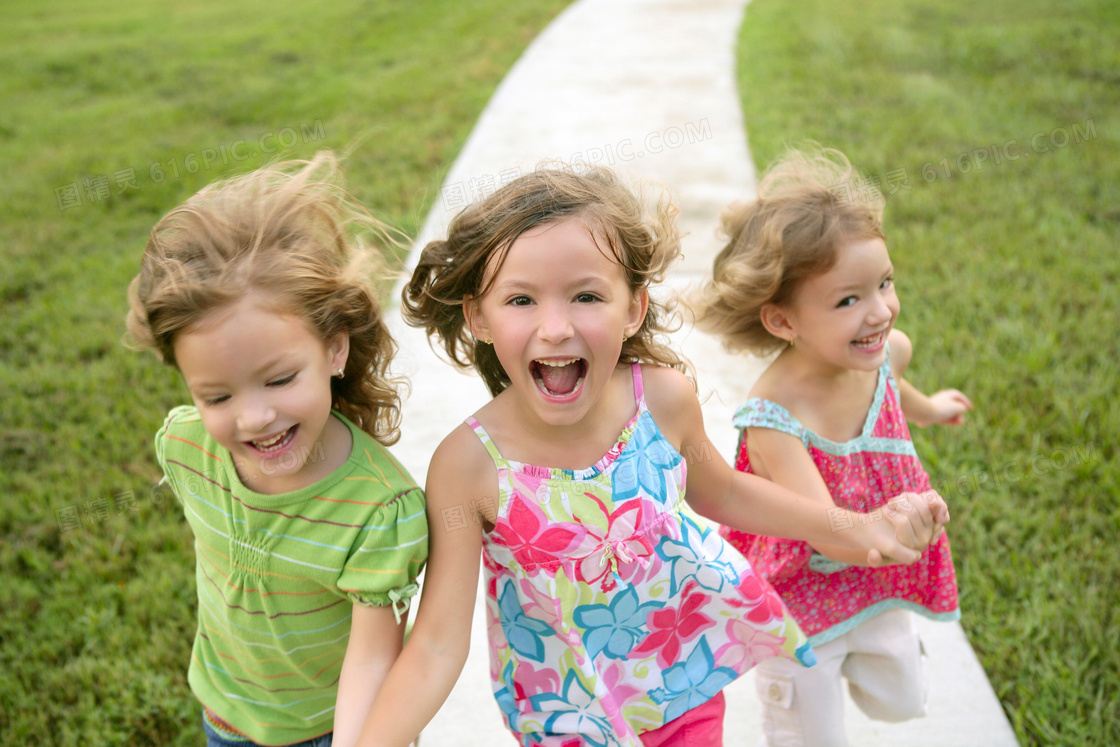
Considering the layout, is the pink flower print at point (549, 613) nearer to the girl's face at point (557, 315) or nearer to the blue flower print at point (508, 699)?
the blue flower print at point (508, 699)

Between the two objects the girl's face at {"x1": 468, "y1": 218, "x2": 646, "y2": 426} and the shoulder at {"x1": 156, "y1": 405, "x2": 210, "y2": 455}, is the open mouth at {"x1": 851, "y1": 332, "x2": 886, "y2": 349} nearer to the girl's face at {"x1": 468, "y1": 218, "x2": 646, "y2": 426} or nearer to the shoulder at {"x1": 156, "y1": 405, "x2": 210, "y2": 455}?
the girl's face at {"x1": 468, "y1": 218, "x2": 646, "y2": 426}

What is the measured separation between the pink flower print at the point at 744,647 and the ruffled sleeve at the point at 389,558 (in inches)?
24.6

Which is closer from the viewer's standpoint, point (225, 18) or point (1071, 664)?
point (1071, 664)

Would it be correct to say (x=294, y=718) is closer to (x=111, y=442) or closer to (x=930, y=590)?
(x=930, y=590)

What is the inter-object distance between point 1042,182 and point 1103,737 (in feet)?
12.3

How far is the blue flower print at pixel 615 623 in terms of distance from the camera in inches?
63.9

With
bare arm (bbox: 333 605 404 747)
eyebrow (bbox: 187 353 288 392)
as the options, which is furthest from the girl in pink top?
eyebrow (bbox: 187 353 288 392)

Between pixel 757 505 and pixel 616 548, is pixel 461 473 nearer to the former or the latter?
pixel 616 548

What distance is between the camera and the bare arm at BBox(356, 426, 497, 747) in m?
1.48

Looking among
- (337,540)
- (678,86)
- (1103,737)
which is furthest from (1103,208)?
(337,540)

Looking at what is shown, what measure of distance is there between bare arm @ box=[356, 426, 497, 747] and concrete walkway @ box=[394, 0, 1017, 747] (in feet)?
0.20

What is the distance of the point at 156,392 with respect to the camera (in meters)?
3.75

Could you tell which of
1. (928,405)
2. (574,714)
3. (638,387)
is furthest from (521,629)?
(928,405)

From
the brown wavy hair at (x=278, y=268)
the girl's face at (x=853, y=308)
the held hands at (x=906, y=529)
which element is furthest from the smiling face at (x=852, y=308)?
the brown wavy hair at (x=278, y=268)
